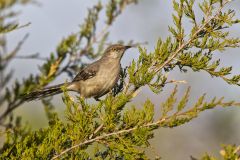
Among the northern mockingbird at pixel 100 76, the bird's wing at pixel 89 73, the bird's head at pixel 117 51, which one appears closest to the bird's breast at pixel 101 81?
the northern mockingbird at pixel 100 76

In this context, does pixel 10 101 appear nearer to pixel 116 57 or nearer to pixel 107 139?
pixel 107 139

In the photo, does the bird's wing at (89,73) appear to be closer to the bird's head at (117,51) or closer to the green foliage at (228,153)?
the bird's head at (117,51)

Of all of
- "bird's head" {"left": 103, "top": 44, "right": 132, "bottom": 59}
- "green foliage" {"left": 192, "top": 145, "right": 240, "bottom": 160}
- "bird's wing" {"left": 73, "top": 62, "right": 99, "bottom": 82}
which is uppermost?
"green foliage" {"left": 192, "top": 145, "right": 240, "bottom": 160}

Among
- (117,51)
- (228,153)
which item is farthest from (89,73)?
(228,153)

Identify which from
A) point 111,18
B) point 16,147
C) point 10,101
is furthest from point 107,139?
point 111,18

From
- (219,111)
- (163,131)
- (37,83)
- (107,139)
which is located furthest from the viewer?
(163,131)

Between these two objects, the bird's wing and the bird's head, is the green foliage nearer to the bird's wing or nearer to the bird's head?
the bird's head

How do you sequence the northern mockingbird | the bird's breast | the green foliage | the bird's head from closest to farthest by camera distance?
the green foliage < the bird's breast < the northern mockingbird < the bird's head

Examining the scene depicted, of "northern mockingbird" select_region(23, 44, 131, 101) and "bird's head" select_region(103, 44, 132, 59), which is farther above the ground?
"bird's head" select_region(103, 44, 132, 59)

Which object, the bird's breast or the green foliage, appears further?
the bird's breast

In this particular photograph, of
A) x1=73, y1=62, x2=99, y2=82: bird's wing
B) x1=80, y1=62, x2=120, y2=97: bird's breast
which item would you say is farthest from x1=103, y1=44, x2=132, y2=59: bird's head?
x1=73, y1=62, x2=99, y2=82: bird's wing

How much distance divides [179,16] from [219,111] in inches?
1260

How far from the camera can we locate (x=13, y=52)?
16.7 feet

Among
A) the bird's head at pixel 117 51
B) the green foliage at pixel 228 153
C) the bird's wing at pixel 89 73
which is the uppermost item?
the green foliage at pixel 228 153
